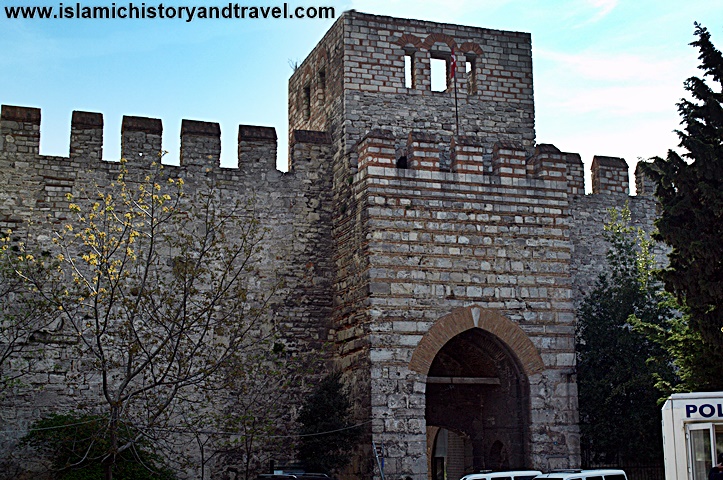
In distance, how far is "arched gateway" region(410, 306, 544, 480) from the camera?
1463cm

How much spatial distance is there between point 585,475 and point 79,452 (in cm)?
654

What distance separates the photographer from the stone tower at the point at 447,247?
14.4 meters

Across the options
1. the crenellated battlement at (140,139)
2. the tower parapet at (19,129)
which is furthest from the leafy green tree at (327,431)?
the tower parapet at (19,129)

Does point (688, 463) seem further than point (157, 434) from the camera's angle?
No

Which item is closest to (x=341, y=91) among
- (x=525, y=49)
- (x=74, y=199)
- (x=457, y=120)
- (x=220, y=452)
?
(x=457, y=120)

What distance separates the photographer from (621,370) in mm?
15898

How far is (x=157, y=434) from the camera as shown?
14.6 meters

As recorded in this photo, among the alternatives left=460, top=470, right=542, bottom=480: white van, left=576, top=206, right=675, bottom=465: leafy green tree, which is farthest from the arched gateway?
left=576, top=206, right=675, bottom=465: leafy green tree

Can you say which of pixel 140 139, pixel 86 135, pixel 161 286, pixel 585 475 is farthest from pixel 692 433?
pixel 86 135

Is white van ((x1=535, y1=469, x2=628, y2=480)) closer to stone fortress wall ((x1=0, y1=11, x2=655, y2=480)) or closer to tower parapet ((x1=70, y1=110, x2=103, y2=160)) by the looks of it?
stone fortress wall ((x1=0, y1=11, x2=655, y2=480))

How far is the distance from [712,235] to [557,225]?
2.84 metres

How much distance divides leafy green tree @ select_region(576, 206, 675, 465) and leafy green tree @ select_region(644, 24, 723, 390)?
1.69m

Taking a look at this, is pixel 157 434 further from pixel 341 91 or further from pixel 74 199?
pixel 341 91

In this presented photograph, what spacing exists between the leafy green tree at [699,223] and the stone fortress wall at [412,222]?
2109 millimetres
